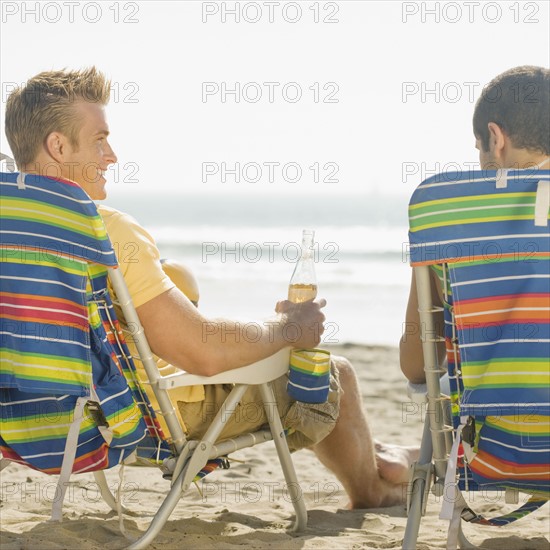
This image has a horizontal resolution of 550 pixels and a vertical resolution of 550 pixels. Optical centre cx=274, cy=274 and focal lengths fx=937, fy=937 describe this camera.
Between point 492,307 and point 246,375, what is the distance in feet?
3.03

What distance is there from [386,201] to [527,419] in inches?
2227

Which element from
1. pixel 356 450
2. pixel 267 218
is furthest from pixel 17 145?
pixel 267 218

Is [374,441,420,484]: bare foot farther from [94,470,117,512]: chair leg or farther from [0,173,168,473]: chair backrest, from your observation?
[0,173,168,473]: chair backrest

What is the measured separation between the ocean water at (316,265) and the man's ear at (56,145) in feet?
5.05

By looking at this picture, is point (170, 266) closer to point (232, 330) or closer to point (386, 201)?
point (232, 330)

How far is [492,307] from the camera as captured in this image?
8.04 feet

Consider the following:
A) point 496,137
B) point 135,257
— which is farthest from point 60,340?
point 496,137

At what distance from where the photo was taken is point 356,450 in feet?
11.9

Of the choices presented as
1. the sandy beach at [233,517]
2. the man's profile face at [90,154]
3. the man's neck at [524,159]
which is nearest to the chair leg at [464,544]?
the sandy beach at [233,517]

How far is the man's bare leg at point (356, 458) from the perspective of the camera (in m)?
3.58

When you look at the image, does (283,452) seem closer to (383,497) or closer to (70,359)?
(383,497)

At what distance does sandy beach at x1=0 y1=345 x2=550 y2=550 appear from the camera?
3.25 m

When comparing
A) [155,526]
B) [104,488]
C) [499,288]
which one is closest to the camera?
[499,288]

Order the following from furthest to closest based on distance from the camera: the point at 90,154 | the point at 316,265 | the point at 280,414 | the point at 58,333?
the point at 316,265, the point at 280,414, the point at 90,154, the point at 58,333
